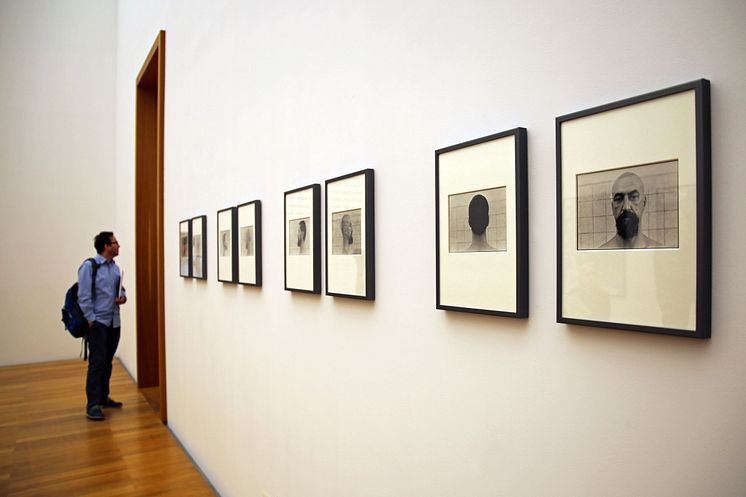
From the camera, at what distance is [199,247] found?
5.47 metres

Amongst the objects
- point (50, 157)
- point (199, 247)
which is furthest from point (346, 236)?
point (50, 157)

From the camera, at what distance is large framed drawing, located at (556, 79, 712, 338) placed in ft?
4.18

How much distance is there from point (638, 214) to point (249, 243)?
3.14m

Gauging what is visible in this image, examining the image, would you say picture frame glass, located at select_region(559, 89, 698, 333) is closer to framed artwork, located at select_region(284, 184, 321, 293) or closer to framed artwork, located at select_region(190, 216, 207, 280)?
framed artwork, located at select_region(284, 184, 321, 293)

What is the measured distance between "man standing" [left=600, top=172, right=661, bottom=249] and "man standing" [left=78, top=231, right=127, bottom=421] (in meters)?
7.47

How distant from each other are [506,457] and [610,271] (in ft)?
2.46

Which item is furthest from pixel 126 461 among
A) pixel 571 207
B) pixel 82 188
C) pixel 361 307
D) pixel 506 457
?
pixel 82 188

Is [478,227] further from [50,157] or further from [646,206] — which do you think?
[50,157]

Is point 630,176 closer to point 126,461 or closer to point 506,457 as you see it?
point 506,457

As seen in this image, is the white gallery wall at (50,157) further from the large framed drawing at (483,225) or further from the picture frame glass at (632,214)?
the picture frame glass at (632,214)

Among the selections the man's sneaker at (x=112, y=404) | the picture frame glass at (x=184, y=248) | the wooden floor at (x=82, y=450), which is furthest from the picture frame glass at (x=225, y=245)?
the man's sneaker at (x=112, y=404)

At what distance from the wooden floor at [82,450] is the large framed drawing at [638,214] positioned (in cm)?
464

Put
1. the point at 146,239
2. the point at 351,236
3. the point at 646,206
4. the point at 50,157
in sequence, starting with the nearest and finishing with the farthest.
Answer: the point at 646,206 → the point at 351,236 → the point at 146,239 → the point at 50,157

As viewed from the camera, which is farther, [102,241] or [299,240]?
[102,241]
